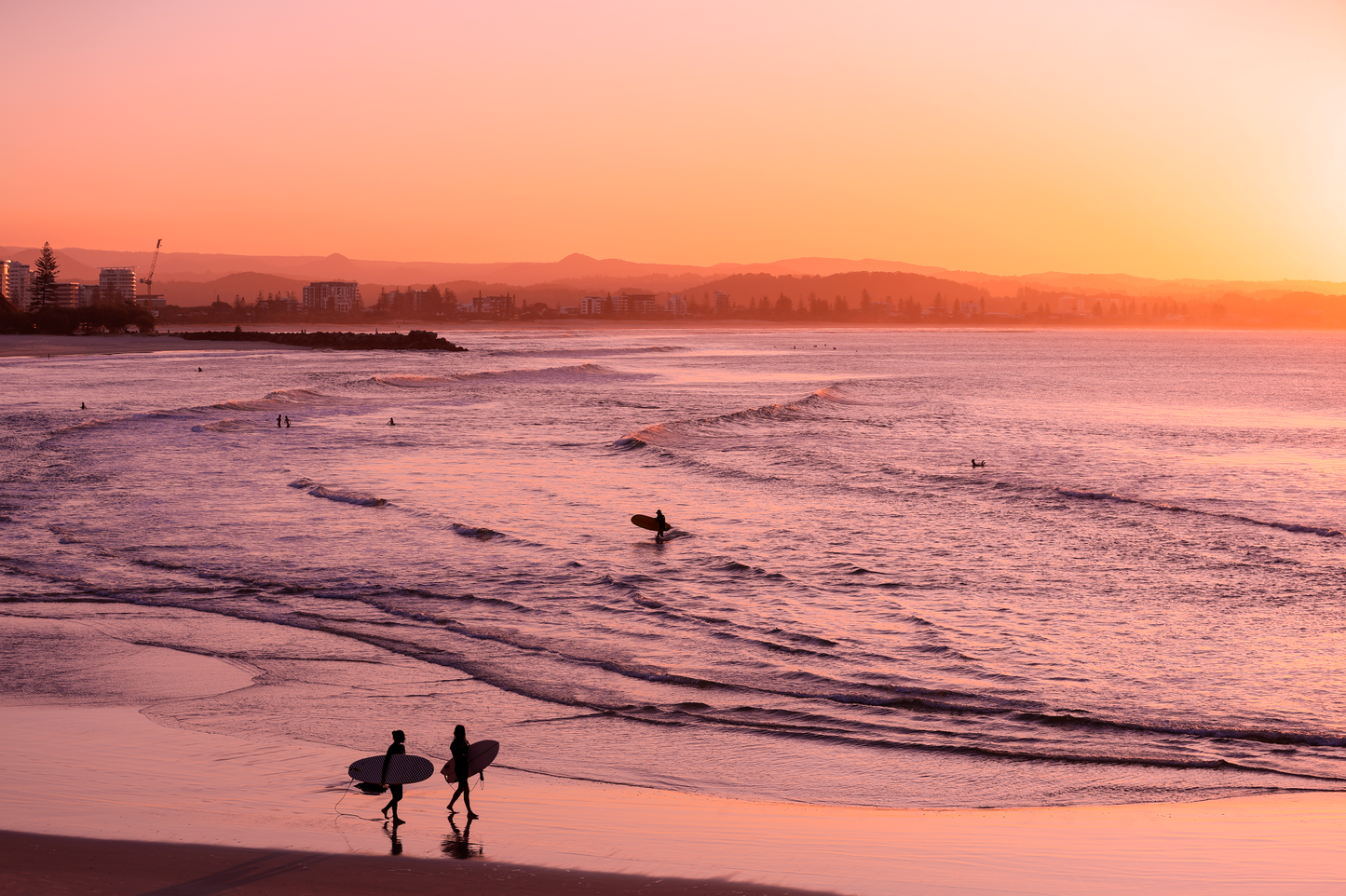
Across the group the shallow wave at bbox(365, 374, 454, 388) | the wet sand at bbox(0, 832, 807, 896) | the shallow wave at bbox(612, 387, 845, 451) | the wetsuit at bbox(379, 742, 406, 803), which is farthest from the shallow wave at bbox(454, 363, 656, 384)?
the wet sand at bbox(0, 832, 807, 896)

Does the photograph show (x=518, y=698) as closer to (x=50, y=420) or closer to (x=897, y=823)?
(x=897, y=823)

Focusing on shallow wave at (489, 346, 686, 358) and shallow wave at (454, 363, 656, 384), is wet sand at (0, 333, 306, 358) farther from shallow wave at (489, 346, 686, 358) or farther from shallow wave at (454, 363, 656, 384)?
shallow wave at (454, 363, 656, 384)

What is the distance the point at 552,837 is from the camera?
33.1 ft

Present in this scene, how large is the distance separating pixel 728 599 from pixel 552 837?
11.2m

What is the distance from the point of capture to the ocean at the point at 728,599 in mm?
13461

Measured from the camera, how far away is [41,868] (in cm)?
871

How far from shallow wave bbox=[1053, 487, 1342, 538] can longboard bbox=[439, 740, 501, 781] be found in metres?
25.7

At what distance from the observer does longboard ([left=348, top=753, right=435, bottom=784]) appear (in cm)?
1016

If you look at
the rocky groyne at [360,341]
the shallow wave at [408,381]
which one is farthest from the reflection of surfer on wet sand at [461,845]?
the rocky groyne at [360,341]

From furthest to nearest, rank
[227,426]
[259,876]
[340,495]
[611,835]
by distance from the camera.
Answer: [227,426] < [340,495] < [611,835] < [259,876]

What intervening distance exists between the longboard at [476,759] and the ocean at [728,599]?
1.84m

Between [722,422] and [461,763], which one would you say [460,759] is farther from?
[722,422]

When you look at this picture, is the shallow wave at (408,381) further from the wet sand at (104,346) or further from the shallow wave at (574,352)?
the wet sand at (104,346)

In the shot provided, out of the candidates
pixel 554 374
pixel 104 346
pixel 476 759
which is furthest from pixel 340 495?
pixel 104 346
